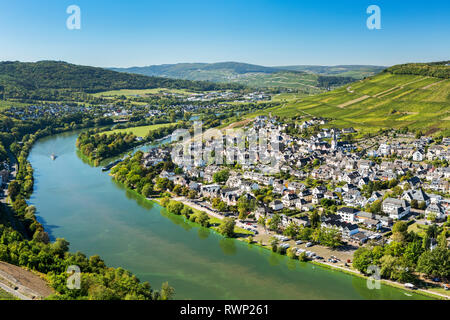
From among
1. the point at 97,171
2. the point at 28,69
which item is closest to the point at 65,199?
the point at 97,171

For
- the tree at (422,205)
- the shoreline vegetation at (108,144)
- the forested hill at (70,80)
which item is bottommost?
the tree at (422,205)

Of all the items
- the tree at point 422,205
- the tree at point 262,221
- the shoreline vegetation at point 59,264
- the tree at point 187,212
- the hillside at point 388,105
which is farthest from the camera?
the hillside at point 388,105

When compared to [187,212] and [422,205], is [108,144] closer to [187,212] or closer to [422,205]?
[187,212]

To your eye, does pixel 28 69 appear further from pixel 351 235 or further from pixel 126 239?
pixel 351 235

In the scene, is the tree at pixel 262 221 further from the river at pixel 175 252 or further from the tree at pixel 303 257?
the tree at pixel 303 257

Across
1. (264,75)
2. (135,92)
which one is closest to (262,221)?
(135,92)

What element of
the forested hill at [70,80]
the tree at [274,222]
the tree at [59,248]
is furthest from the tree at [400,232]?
the forested hill at [70,80]
